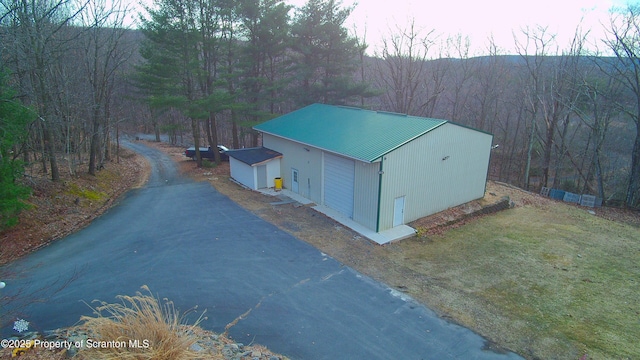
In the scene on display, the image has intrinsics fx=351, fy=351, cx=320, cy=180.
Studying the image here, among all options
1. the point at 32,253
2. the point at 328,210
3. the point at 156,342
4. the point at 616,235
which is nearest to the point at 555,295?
the point at 616,235

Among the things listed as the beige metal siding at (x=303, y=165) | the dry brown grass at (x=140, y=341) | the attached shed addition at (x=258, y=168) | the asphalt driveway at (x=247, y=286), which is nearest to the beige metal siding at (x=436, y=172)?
the beige metal siding at (x=303, y=165)

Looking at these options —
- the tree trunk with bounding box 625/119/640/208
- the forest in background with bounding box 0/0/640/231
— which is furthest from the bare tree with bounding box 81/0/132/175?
the tree trunk with bounding box 625/119/640/208

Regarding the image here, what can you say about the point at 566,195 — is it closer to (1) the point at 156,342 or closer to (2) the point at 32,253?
(1) the point at 156,342

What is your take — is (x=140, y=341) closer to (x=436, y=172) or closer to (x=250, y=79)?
(x=436, y=172)

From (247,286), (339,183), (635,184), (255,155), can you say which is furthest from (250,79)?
(635,184)

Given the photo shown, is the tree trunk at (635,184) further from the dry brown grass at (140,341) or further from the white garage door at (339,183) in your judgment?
the dry brown grass at (140,341)

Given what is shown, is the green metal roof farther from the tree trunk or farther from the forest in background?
the tree trunk
